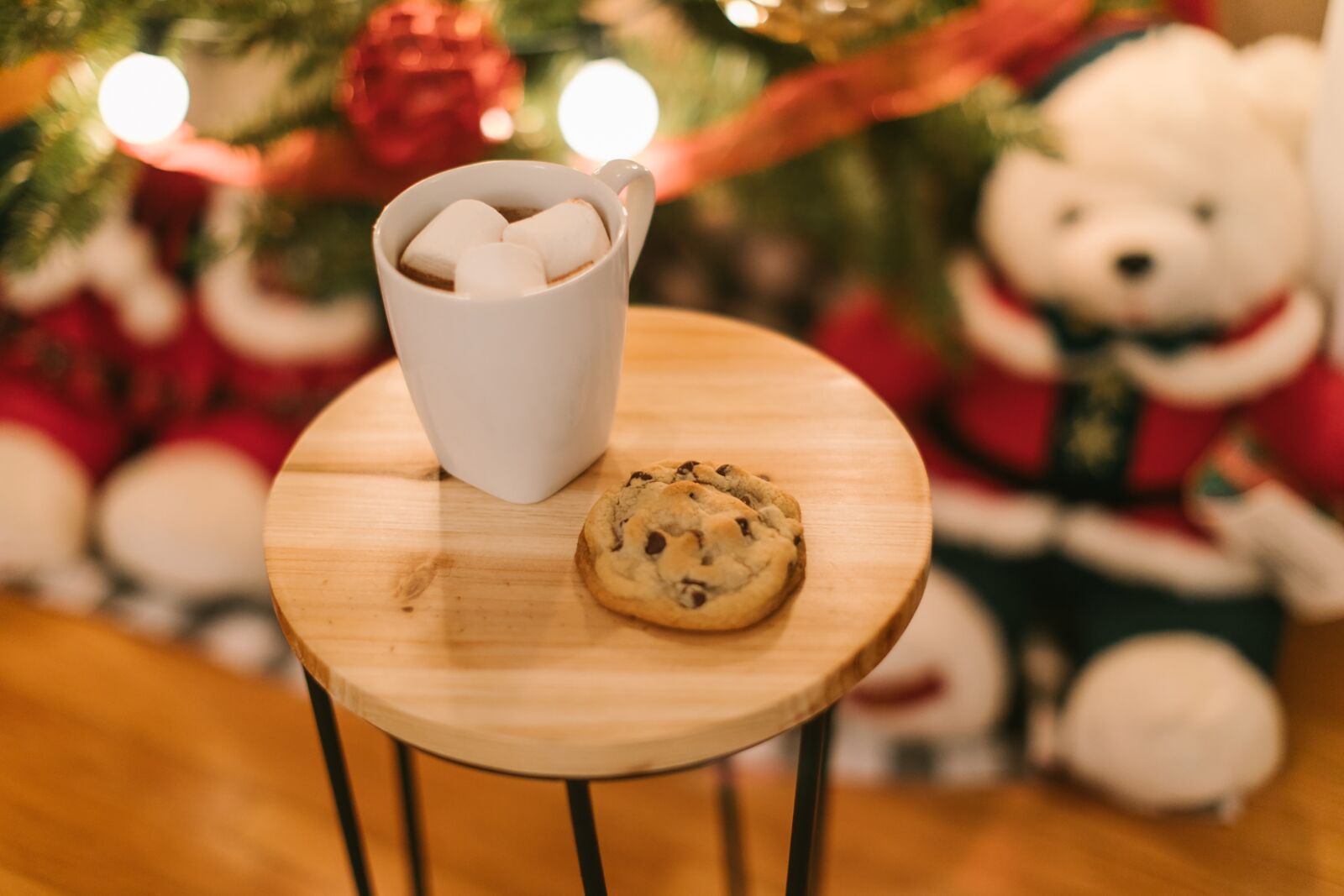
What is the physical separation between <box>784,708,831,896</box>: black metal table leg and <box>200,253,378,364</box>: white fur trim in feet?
2.40

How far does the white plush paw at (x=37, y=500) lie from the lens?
112 cm

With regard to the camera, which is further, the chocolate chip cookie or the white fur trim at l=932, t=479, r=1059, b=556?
the white fur trim at l=932, t=479, r=1059, b=556

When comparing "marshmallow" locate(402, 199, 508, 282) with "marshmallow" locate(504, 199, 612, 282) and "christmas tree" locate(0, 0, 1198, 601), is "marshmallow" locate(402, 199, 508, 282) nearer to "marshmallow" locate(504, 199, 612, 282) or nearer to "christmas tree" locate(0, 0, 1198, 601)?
"marshmallow" locate(504, 199, 612, 282)

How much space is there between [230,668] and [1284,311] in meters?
1.06

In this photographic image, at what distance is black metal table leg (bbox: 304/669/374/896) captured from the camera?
0.57 metres

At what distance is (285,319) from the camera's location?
1087mm

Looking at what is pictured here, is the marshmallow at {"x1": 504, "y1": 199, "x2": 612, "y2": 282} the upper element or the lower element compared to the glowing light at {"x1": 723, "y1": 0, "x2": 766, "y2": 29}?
lower

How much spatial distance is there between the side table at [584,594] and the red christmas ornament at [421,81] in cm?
28

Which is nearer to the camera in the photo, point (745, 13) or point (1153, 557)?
point (745, 13)

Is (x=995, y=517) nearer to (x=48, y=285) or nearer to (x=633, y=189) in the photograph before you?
(x=633, y=189)

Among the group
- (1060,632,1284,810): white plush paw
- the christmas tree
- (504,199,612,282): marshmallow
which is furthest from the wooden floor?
(504,199,612,282): marshmallow

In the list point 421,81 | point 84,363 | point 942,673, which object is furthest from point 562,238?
point 84,363

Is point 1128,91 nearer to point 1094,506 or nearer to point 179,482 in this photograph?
point 1094,506

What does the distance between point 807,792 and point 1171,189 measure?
62cm
